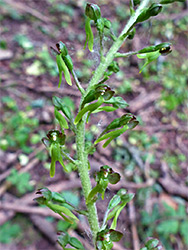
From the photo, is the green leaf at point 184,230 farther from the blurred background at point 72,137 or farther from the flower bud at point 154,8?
the flower bud at point 154,8

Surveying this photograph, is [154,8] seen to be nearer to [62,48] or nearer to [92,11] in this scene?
[92,11]

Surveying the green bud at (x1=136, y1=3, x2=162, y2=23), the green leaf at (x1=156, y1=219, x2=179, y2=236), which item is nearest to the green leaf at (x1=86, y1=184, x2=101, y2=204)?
the green bud at (x1=136, y1=3, x2=162, y2=23)

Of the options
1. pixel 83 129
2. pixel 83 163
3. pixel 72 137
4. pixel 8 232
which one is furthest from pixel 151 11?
pixel 8 232

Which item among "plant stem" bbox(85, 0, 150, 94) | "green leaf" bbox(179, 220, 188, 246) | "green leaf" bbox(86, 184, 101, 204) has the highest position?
"plant stem" bbox(85, 0, 150, 94)

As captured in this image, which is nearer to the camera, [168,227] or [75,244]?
[75,244]

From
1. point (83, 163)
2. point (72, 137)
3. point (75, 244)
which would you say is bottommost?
point (75, 244)

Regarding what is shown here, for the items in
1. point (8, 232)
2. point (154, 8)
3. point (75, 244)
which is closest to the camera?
point (154, 8)

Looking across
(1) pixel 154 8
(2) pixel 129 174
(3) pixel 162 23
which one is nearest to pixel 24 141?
(2) pixel 129 174

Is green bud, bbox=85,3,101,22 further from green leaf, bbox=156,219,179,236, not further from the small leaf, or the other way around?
green leaf, bbox=156,219,179,236

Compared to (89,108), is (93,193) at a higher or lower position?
lower

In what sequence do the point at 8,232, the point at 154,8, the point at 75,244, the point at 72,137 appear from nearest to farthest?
the point at 154,8 → the point at 75,244 → the point at 8,232 → the point at 72,137
